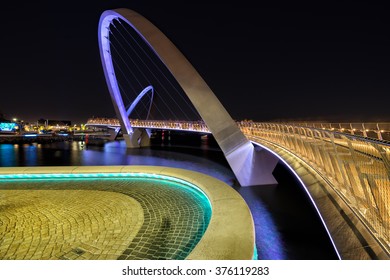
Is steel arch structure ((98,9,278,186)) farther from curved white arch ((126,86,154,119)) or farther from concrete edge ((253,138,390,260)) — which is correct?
curved white arch ((126,86,154,119))

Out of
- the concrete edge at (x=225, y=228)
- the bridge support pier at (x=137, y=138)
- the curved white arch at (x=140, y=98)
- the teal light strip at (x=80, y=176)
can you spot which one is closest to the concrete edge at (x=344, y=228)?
the concrete edge at (x=225, y=228)

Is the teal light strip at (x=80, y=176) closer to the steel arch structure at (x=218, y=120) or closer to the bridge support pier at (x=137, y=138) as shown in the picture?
the steel arch structure at (x=218, y=120)

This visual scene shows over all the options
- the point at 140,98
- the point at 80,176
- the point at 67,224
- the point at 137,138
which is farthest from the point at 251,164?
the point at 140,98

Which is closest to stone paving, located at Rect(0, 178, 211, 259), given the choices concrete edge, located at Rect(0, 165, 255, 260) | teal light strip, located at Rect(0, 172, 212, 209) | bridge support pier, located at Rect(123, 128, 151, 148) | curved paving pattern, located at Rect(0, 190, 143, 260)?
curved paving pattern, located at Rect(0, 190, 143, 260)
